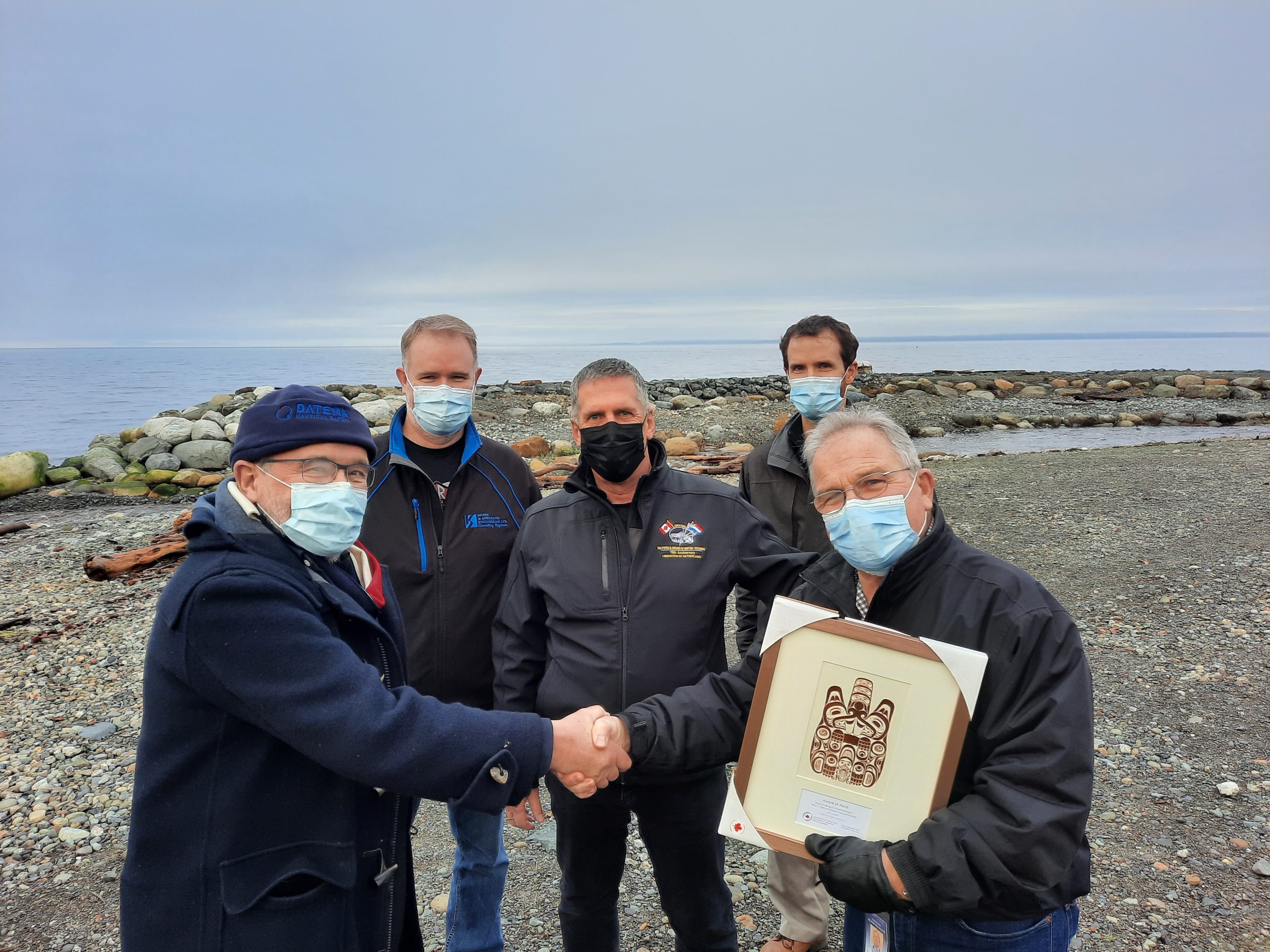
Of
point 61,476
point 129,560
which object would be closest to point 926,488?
point 129,560

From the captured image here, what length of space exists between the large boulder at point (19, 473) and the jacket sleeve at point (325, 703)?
61.3ft

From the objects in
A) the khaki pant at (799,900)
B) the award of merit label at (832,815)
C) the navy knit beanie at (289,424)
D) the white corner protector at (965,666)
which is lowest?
the khaki pant at (799,900)

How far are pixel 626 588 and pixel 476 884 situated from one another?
59.6 inches

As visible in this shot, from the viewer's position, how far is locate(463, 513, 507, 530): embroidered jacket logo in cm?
332

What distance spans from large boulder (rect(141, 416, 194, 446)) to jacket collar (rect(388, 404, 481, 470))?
771 inches

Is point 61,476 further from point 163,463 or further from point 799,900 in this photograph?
point 799,900

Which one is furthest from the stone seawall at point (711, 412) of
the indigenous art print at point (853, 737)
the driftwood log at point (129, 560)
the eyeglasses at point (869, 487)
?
the indigenous art print at point (853, 737)

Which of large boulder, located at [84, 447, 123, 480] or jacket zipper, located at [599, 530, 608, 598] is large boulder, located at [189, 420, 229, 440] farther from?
jacket zipper, located at [599, 530, 608, 598]

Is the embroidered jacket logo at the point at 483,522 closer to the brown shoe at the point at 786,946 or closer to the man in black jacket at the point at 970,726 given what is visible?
the man in black jacket at the point at 970,726

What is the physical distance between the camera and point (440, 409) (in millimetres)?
3473

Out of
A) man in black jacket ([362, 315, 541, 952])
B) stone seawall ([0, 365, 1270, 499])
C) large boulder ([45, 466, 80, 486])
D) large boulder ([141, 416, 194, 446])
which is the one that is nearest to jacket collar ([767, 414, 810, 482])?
man in black jacket ([362, 315, 541, 952])

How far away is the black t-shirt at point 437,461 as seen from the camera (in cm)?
346

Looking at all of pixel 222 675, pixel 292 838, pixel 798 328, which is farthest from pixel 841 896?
pixel 798 328

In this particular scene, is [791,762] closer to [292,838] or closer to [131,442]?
[292,838]
